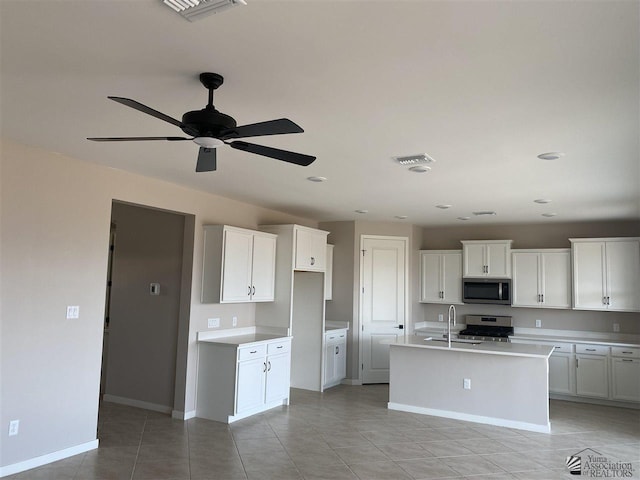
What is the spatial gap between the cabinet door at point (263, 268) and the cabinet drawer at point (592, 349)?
4368 mm

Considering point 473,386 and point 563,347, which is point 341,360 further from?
point 563,347

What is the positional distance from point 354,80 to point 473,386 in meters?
4.35

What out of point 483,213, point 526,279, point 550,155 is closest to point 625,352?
point 526,279

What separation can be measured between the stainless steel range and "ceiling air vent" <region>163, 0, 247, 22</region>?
21.5 feet

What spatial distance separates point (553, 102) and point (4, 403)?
4.45 m

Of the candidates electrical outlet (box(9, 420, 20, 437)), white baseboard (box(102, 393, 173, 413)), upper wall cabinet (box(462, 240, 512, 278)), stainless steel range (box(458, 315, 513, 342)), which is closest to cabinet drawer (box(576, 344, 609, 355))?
stainless steel range (box(458, 315, 513, 342))

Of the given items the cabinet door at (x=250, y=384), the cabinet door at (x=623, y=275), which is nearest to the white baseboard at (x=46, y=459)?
the cabinet door at (x=250, y=384)

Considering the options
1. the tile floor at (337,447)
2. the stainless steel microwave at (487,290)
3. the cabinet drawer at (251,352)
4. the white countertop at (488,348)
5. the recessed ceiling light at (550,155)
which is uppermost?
the recessed ceiling light at (550,155)

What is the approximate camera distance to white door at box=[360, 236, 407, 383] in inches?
303

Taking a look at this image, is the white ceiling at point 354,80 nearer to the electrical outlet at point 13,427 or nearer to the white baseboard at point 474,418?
the electrical outlet at point 13,427

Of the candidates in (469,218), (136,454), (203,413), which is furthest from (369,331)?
(136,454)

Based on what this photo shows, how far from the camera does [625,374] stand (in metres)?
6.44

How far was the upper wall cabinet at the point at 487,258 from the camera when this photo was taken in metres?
7.54
